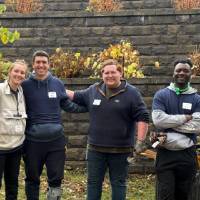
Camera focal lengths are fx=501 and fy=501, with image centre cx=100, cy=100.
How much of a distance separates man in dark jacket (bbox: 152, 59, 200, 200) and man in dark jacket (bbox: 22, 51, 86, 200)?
113 centimetres

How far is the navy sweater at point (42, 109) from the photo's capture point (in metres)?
5.55

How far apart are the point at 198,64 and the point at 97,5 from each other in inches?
159

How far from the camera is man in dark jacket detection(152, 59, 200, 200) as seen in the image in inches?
205

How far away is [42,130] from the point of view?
554cm

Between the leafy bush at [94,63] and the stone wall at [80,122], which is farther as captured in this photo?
the leafy bush at [94,63]

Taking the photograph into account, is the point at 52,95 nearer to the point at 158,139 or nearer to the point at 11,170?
the point at 11,170

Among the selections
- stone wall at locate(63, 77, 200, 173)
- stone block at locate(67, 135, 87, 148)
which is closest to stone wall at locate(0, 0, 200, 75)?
stone wall at locate(63, 77, 200, 173)

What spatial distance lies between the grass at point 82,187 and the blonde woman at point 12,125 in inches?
47.2

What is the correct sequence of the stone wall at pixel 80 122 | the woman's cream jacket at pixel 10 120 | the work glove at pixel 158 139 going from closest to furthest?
the work glove at pixel 158 139
the woman's cream jacket at pixel 10 120
the stone wall at pixel 80 122

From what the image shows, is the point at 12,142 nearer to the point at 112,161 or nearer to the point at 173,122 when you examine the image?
the point at 112,161

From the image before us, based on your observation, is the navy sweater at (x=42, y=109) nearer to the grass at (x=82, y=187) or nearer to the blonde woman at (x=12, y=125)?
the blonde woman at (x=12, y=125)

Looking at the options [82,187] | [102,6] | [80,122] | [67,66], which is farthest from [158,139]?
[102,6]

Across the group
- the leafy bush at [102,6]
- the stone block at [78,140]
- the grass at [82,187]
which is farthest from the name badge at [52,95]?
the leafy bush at [102,6]

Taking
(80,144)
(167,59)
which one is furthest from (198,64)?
(80,144)
